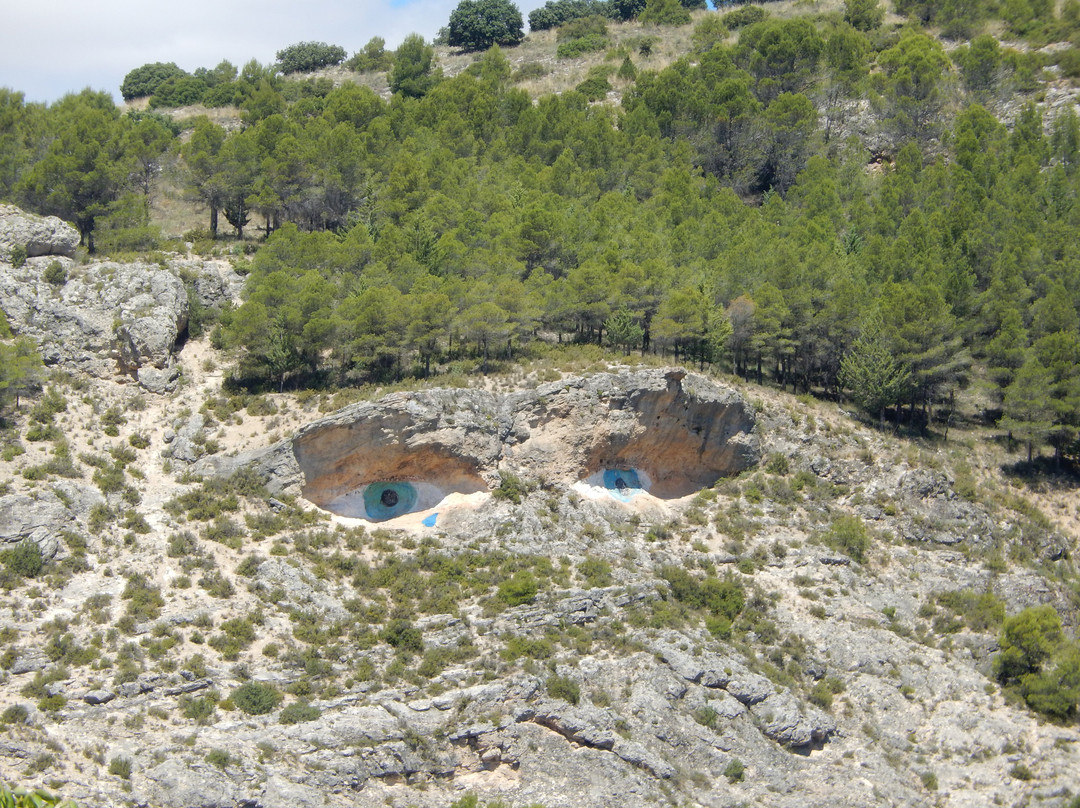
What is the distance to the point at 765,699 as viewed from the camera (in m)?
34.7

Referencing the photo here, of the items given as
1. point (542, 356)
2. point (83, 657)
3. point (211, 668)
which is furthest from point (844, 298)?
point (83, 657)

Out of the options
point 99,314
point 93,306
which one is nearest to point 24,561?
point 99,314

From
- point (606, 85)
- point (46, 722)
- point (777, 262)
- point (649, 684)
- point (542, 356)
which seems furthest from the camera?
point (606, 85)

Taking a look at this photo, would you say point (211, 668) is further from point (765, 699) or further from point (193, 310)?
point (193, 310)

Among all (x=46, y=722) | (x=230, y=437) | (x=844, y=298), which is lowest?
(x=46, y=722)

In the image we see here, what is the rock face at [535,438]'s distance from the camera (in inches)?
1601

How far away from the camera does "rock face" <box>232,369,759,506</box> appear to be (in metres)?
40.7

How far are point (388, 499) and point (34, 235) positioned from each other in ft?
66.1

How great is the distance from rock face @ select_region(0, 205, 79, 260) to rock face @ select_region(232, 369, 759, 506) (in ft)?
50.6

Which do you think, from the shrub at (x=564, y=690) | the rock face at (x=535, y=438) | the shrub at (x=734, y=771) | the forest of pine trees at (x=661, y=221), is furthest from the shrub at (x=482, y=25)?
the shrub at (x=734, y=771)

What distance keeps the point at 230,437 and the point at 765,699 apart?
71.3ft

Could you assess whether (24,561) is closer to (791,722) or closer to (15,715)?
(15,715)

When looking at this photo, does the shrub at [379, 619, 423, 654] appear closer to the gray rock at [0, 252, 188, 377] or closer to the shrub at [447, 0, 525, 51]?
the gray rock at [0, 252, 188, 377]

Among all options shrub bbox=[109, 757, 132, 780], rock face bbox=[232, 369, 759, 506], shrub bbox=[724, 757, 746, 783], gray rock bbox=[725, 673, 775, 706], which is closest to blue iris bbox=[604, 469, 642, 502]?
rock face bbox=[232, 369, 759, 506]
